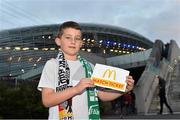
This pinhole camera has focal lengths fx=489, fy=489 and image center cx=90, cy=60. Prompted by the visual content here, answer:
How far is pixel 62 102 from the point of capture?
12.5 feet

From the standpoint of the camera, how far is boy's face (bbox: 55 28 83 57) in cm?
405

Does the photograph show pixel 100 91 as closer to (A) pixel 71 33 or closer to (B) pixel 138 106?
(A) pixel 71 33

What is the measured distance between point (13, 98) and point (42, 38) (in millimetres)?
81688

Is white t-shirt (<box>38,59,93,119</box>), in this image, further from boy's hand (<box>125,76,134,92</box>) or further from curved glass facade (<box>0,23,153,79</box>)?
curved glass facade (<box>0,23,153,79</box>)

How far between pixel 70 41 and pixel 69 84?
0.37 metres

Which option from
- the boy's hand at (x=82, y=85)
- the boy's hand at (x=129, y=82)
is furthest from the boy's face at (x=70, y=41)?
the boy's hand at (x=129, y=82)

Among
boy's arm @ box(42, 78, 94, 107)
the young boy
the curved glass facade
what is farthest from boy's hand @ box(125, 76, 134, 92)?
the curved glass facade

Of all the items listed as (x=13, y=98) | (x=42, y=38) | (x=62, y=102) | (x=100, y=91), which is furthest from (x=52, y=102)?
(x=42, y=38)

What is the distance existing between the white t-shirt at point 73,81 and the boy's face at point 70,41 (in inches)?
3.4

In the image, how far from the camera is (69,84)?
13.0ft

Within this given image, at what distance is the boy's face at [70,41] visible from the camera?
13.3 feet

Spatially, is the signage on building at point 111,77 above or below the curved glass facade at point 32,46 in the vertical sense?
below

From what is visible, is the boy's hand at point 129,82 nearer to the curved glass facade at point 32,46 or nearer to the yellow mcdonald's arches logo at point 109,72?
the yellow mcdonald's arches logo at point 109,72

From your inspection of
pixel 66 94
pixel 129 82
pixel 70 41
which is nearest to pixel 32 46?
pixel 70 41
